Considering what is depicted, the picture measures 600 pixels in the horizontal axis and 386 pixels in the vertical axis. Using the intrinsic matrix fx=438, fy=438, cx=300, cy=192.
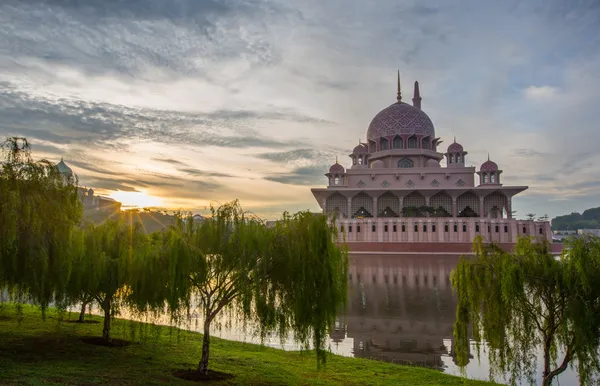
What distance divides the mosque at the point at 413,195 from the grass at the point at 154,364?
36.5m

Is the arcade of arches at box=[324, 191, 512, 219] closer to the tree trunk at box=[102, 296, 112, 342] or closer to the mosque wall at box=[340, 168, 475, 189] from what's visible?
the mosque wall at box=[340, 168, 475, 189]

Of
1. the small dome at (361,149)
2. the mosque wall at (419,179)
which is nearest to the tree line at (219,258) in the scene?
the mosque wall at (419,179)

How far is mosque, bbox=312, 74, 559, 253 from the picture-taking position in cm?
4812

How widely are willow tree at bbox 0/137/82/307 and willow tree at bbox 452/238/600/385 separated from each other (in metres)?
8.01

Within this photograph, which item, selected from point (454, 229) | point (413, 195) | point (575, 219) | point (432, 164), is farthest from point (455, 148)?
point (575, 219)

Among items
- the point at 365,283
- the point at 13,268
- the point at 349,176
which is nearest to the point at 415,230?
the point at 349,176

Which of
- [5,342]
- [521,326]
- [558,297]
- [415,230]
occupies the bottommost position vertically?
[5,342]

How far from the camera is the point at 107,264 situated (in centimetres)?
1009

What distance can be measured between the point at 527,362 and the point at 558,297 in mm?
1391

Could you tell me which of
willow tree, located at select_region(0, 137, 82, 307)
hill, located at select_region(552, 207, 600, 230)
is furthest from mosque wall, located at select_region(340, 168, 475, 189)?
hill, located at select_region(552, 207, 600, 230)

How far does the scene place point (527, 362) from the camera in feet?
26.8

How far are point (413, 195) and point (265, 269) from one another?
5053 cm

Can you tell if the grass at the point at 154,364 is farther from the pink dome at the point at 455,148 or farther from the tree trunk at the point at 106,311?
the pink dome at the point at 455,148

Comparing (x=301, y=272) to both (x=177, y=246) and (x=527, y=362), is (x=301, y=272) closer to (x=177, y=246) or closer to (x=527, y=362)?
(x=177, y=246)
